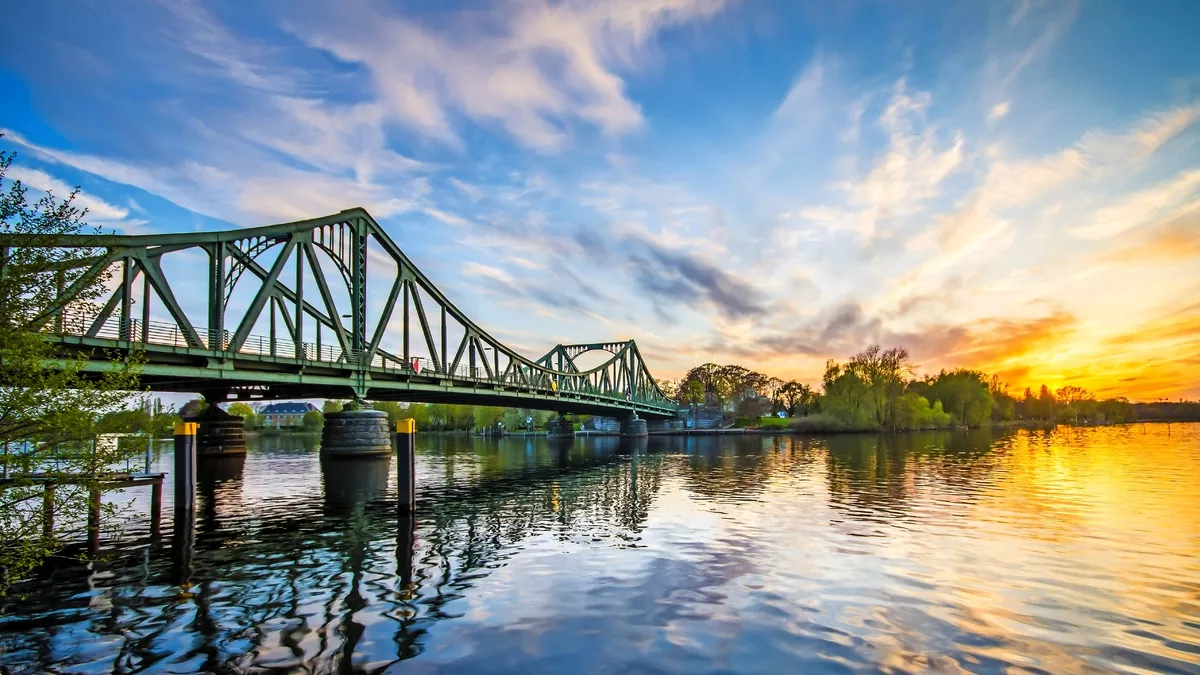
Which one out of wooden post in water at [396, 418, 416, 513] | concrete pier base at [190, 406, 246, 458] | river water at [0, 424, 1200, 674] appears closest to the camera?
river water at [0, 424, 1200, 674]

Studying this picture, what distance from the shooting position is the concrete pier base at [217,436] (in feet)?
225

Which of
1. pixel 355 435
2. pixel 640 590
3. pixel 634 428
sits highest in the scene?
pixel 355 435

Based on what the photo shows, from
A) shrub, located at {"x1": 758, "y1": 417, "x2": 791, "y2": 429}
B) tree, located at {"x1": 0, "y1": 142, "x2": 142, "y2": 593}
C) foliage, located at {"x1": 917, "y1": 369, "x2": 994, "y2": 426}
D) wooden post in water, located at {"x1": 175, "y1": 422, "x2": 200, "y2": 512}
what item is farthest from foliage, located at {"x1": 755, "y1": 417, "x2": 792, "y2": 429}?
tree, located at {"x1": 0, "y1": 142, "x2": 142, "y2": 593}

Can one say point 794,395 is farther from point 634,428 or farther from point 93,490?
point 93,490

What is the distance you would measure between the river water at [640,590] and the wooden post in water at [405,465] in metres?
1.13

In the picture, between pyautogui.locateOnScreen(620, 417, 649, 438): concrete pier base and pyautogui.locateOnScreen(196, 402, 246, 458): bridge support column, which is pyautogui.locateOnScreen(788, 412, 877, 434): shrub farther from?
pyautogui.locateOnScreen(196, 402, 246, 458): bridge support column

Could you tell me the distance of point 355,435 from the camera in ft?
189

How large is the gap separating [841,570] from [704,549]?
14.6 ft

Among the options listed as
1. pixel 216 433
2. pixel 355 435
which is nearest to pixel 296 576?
pixel 355 435

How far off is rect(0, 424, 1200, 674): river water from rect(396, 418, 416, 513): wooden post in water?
3.71ft

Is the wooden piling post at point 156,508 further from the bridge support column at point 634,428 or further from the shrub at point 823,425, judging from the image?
the shrub at point 823,425

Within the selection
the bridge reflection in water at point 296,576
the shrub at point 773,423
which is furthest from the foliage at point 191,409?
the shrub at point 773,423

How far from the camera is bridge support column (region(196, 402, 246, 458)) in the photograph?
68438mm

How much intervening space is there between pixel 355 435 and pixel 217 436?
72.9ft
